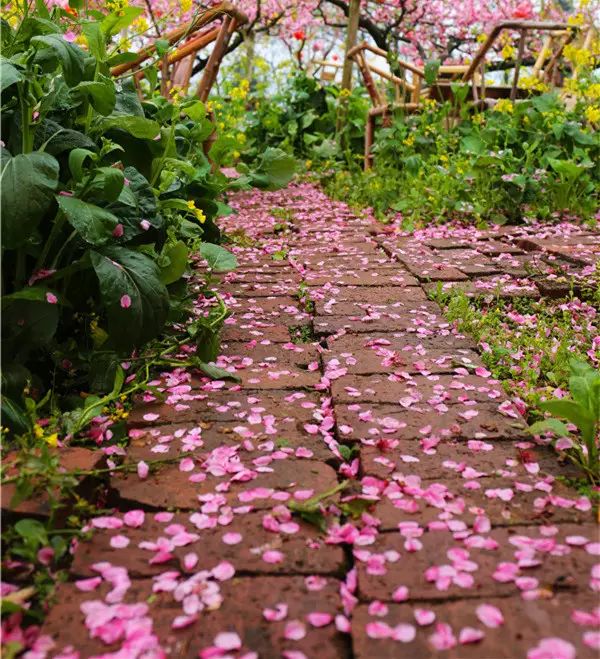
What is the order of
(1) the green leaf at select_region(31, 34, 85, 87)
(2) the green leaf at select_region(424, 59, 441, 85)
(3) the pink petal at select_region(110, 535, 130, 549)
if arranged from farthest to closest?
(2) the green leaf at select_region(424, 59, 441, 85) < (1) the green leaf at select_region(31, 34, 85, 87) < (3) the pink petal at select_region(110, 535, 130, 549)

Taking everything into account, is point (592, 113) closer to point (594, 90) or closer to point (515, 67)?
point (594, 90)

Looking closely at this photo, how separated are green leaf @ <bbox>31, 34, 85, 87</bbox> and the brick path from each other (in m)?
0.93

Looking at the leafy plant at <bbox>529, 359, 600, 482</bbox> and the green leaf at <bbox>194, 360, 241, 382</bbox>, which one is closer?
the leafy plant at <bbox>529, 359, 600, 482</bbox>

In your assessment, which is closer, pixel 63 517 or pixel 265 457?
pixel 63 517

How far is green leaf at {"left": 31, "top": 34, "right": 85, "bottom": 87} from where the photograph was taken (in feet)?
5.40

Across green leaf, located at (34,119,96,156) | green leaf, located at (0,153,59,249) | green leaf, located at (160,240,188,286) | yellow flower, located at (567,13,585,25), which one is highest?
yellow flower, located at (567,13,585,25)

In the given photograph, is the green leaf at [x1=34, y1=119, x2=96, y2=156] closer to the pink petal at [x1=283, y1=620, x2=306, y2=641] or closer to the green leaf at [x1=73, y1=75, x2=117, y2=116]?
the green leaf at [x1=73, y1=75, x2=117, y2=116]

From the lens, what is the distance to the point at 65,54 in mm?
1661

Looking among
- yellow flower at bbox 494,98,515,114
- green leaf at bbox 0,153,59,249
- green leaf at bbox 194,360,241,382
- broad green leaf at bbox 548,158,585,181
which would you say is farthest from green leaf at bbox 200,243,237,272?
yellow flower at bbox 494,98,515,114

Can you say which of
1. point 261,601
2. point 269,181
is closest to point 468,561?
point 261,601

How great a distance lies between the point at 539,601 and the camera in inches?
45.3

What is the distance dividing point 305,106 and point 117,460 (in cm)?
759

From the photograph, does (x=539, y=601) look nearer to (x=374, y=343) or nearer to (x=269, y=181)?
(x=374, y=343)

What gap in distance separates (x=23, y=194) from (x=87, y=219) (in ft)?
0.58
